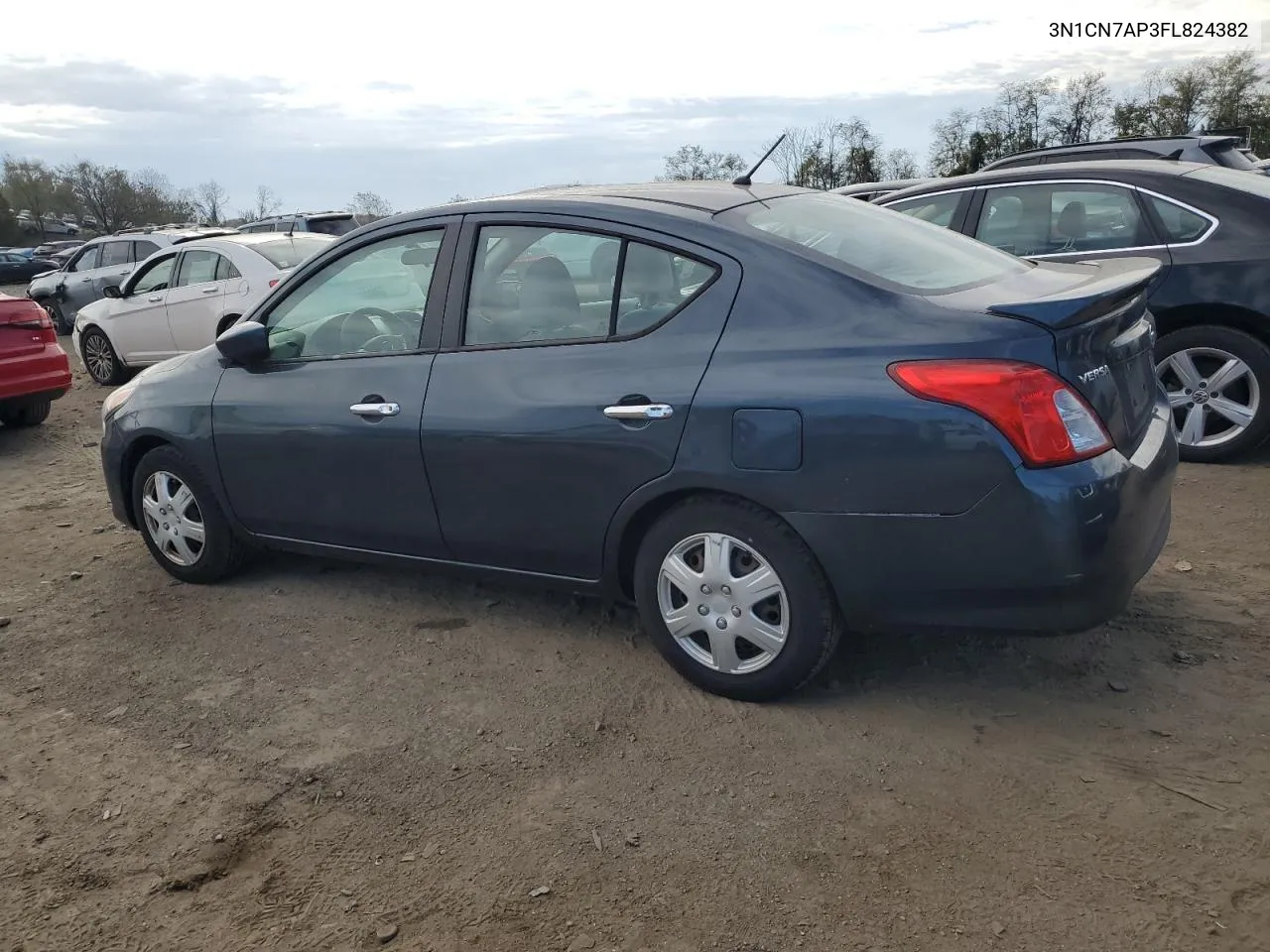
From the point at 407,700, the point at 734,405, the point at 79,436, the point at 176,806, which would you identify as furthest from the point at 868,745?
the point at 79,436

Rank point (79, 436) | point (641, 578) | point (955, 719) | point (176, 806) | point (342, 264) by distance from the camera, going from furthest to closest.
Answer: point (79, 436)
point (342, 264)
point (641, 578)
point (955, 719)
point (176, 806)

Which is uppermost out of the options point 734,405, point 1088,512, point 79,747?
point 734,405

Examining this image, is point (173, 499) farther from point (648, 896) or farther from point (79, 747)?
point (648, 896)

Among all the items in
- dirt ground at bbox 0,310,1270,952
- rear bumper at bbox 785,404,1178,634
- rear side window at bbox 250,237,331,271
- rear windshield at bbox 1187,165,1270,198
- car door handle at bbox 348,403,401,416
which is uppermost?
rear windshield at bbox 1187,165,1270,198

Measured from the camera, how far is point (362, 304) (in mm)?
4324

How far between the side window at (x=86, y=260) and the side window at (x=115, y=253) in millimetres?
139

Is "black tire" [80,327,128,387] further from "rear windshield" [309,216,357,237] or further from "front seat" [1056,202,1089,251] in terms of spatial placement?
"front seat" [1056,202,1089,251]

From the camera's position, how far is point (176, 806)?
3166mm

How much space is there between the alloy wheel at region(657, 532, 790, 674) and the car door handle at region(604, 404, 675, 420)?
0.40m

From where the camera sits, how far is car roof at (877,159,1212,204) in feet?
20.4

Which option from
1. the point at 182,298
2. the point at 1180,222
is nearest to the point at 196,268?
the point at 182,298

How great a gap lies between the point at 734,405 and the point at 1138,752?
1.52 meters

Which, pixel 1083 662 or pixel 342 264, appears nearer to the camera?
pixel 1083 662

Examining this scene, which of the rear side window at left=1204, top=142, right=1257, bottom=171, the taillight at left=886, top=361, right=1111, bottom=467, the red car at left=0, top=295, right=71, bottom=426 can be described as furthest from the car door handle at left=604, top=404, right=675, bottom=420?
the rear side window at left=1204, top=142, right=1257, bottom=171
